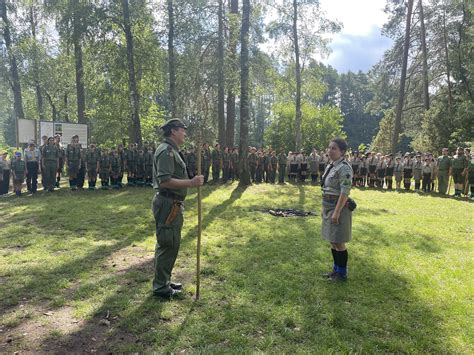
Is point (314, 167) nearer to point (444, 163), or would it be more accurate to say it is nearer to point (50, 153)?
point (444, 163)

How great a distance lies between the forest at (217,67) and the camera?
1647 cm

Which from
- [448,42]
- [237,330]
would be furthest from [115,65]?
[448,42]

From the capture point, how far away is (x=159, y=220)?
4.47 m

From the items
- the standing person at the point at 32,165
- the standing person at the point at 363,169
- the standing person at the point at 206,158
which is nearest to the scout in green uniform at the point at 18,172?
the standing person at the point at 32,165

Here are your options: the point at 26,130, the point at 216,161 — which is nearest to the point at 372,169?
the point at 216,161

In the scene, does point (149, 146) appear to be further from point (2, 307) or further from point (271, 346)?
point (271, 346)

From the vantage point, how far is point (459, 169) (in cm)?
1538

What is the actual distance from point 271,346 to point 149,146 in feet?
43.9

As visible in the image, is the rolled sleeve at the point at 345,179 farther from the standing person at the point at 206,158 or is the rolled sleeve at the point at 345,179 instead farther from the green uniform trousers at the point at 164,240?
the standing person at the point at 206,158

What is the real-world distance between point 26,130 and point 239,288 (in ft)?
56.9

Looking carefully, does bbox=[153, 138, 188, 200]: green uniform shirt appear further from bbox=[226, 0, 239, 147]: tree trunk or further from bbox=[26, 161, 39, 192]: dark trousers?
bbox=[226, 0, 239, 147]: tree trunk

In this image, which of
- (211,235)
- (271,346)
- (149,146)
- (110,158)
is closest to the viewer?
(271,346)

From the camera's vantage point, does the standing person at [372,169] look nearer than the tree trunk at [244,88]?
No

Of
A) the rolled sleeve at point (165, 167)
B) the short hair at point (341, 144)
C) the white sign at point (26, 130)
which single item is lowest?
the rolled sleeve at point (165, 167)
